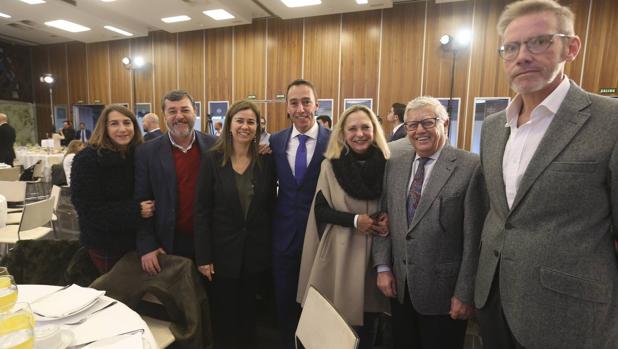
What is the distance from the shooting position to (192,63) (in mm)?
9836

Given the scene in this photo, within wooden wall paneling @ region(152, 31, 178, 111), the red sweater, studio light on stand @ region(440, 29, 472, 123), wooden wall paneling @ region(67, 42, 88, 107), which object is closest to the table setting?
the red sweater

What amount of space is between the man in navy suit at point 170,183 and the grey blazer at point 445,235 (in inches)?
55.1

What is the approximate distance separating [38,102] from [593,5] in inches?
652

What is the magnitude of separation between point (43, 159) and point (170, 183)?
7225 millimetres

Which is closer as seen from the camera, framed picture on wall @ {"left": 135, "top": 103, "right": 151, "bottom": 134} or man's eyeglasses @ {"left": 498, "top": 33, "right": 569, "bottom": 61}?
man's eyeglasses @ {"left": 498, "top": 33, "right": 569, "bottom": 61}

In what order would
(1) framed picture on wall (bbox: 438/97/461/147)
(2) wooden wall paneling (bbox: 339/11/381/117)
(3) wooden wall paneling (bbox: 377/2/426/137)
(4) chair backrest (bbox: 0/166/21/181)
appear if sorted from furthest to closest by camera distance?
(2) wooden wall paneling (bbox: 339/11/381/117), (3) wooden wall paneling (bbox: 377/2/426/137), (1) framed picture on wall (bbox: 438/97/461/147), (4) chair backrest (bbox: 0/166/21/181)

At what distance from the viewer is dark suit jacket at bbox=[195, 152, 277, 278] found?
Result: 210 centimetres

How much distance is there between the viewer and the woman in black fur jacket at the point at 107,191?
6.77 ft

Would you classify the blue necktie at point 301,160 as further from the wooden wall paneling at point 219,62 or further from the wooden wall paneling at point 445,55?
the wooden wall paneling at point 219,62

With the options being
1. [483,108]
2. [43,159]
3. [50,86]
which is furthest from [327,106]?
[50,86]

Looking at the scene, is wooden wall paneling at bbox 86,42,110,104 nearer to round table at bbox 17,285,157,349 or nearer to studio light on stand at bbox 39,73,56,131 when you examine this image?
studio light on stand at bbox 39,73,56,131

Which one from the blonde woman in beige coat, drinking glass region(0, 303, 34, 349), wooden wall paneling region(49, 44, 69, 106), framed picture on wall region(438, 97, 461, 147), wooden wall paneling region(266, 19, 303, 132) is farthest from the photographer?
wooden wall paneling region(49, 44, 69, 106)

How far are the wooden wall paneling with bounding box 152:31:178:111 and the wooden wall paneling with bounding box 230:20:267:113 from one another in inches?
83.1

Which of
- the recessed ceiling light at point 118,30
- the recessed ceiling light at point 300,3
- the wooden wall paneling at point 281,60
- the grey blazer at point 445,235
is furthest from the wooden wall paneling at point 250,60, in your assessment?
the grey blazer at point 445,235
